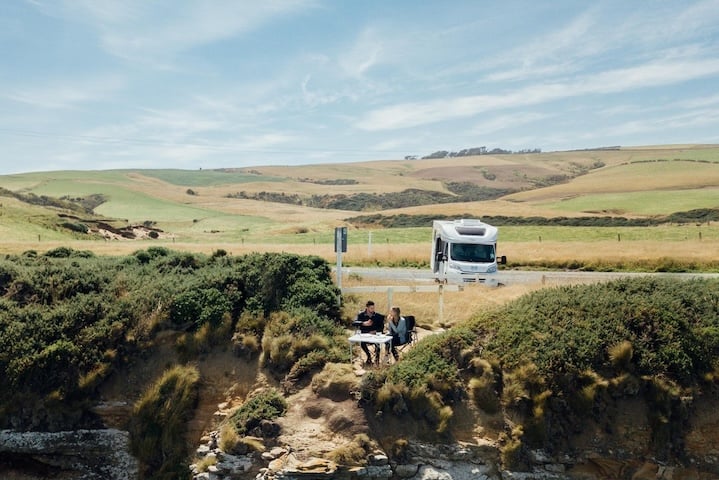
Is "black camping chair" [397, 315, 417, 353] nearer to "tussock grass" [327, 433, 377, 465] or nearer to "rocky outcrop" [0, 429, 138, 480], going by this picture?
"tussock grass" [327, 433, 377, 465]

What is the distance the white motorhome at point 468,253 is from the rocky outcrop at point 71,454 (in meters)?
13.3

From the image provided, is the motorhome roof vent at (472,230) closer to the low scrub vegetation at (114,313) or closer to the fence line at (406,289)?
the fence line at (406,289)

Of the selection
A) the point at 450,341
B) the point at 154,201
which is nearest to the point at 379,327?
the point at 450,341

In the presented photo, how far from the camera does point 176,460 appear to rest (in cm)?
1357

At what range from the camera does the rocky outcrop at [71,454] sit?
46.0 feet

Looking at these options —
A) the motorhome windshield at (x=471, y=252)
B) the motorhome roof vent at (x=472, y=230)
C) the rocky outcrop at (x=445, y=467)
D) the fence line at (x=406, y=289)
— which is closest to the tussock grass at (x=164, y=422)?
the rocky outcrop at (x=445, y=467)

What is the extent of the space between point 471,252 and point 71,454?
16441 mm

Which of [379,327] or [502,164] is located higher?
[502,164]

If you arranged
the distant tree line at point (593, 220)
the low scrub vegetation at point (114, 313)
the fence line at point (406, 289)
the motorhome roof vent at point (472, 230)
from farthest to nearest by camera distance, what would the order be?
the distant tree line at point (593, 220), the motorhome roof vent at point (472, 230), the fence line at point (406, 289), the low scrub vegetation at point (114, 313)

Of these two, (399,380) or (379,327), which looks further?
(379,327)

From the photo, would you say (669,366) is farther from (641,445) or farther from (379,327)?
(379,327)

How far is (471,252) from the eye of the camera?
25.2 meters

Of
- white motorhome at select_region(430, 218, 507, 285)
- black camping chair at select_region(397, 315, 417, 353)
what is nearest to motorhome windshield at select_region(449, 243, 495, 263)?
white motorhome at select_region(430, 218, 507, 285)

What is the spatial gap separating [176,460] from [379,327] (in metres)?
5.64
